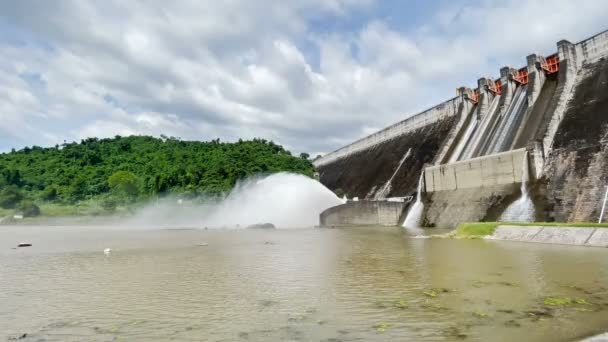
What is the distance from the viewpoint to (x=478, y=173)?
23.7 meters

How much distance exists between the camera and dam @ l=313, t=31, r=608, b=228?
18938 millimetres

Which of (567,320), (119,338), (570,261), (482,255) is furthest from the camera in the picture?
(482,255)

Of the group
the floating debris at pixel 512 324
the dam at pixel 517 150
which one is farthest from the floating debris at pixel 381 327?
the dam at pixel 517 150

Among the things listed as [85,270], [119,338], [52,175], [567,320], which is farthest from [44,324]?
[52,175]

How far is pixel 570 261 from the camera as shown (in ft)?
30.8

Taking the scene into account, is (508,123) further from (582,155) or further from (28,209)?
(28,209)

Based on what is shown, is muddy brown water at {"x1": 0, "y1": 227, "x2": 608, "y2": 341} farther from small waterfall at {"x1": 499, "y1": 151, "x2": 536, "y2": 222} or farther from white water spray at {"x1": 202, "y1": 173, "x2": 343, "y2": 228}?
white water spray at {"x1": 202, "y1": 173, "x2": 343, "y2": 228}

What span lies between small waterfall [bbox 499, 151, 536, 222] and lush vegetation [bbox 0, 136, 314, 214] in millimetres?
29116

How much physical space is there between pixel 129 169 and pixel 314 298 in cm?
7967

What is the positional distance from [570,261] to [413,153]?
30018 mm

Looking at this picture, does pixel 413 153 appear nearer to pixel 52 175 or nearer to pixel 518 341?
pixel 518 341

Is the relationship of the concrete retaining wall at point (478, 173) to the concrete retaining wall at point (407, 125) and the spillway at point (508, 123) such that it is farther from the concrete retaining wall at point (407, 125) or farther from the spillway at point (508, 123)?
the concrete retaining wall at point (407, 125)

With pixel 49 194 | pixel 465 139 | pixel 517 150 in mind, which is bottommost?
pixel 517 150

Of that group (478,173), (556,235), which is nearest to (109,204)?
(478,173)
